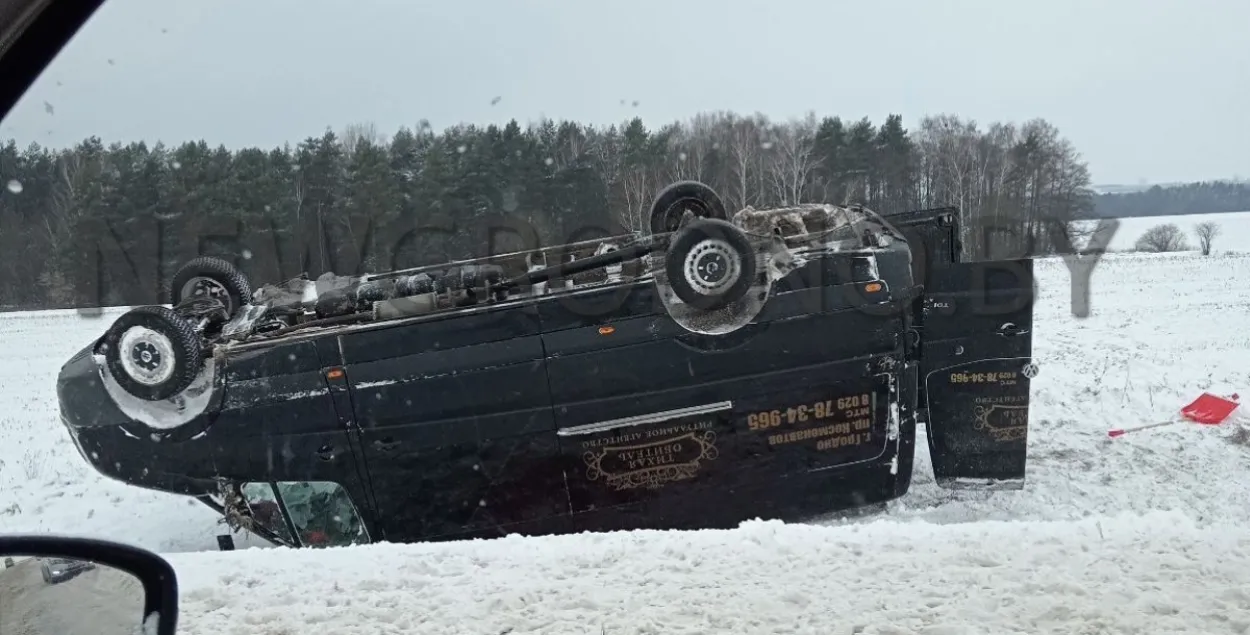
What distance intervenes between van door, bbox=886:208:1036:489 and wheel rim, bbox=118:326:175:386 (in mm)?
4989

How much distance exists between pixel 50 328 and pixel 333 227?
7.79 m

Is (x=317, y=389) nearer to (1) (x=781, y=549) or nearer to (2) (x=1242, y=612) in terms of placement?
(1) (x=781, y=549)

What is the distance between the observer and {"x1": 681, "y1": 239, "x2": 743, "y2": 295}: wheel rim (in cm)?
488

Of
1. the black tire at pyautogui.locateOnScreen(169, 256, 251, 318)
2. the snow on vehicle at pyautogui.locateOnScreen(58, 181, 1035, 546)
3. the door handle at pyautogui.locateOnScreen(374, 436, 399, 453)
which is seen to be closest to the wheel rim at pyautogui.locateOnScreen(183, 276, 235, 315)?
the black tire at pyautogui.locateOnScreen(169, 256, 251, 318)

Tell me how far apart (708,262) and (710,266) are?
3 centimetres

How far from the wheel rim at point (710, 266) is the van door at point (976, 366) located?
1.83 metres

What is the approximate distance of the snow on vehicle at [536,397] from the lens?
4895 millimetres

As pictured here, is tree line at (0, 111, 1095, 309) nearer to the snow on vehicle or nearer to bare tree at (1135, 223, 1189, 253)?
bare tree at (1135, 223, 1189, 253)

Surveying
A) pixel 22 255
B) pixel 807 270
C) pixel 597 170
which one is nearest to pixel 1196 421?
pixel 807 270

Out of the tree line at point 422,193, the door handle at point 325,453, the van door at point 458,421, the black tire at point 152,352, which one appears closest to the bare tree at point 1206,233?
the tree line at point 422,193

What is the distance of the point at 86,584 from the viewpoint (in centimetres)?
182

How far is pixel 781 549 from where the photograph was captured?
11.5ft

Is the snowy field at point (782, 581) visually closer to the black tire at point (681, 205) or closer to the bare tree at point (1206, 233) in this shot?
the black tire at point (681, 205)

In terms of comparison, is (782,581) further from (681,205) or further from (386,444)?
(681,205)
